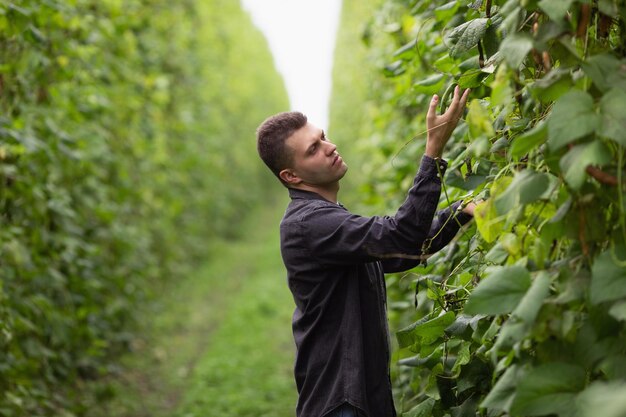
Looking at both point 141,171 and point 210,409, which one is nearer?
point 210,409

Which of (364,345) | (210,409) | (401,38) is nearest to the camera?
(364,345)

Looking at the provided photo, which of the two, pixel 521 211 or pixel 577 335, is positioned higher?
pixel 521 211

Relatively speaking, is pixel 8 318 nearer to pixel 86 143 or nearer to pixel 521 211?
pixel 521 211

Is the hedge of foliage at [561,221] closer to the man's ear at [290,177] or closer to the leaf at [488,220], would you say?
the leaf at [488,220]

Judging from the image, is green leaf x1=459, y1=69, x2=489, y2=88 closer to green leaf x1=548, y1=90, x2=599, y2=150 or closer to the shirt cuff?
the shirt cuff

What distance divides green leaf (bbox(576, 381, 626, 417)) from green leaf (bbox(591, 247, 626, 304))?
0.43ft

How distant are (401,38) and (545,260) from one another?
3186 mm

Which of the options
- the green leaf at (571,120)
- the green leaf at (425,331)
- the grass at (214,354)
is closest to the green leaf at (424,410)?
the green leaf at (425,331)

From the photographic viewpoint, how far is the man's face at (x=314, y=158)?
2.34 m

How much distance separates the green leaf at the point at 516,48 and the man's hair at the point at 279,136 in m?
1.17

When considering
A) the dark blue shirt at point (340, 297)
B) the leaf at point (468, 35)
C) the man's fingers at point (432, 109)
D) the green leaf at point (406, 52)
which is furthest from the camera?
the green leaf at point (406, 52)

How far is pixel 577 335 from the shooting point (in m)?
1.23

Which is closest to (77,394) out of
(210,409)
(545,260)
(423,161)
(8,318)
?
(210,409)

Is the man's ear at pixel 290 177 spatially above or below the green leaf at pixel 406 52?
below
